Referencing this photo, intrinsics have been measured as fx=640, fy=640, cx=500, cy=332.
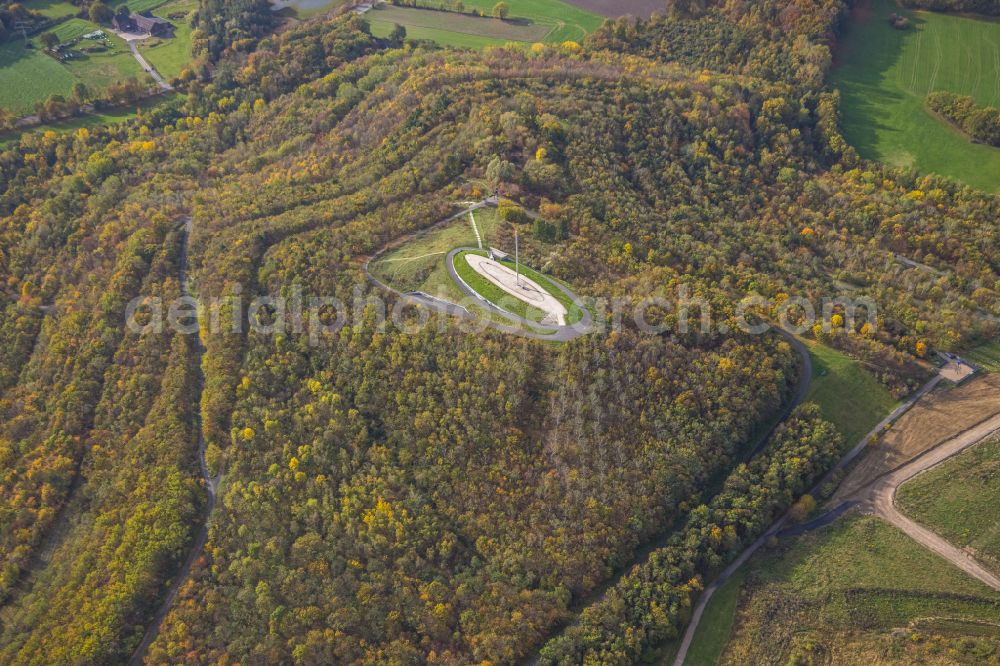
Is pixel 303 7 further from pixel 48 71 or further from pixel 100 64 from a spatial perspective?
pixel 48 71

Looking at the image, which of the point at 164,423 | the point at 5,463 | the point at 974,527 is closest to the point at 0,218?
the point at 5,463

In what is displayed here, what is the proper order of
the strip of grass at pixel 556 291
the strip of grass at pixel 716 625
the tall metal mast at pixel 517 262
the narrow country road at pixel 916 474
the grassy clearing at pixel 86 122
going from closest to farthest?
the strip of grass at pixel 716 625 < the narrow country road at pixel 916 474 < the strip of grass at pixel 556 291 < the tall metal mast at pixel 517 262 < the grassy clearing at pixel 86 122

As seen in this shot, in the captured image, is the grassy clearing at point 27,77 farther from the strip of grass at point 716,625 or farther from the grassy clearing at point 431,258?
the strip of grass at point 716,625

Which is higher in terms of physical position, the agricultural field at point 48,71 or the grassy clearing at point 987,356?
the agricultural field at point 48,71

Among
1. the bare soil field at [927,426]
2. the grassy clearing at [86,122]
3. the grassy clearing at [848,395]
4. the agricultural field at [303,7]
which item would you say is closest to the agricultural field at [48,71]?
the grassy clearing at [86,122]

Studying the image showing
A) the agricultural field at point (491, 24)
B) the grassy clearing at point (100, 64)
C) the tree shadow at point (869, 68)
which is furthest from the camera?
the agricultural field at point (491, 24)

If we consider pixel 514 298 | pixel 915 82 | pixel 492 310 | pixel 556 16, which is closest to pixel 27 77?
pixel 556 16
